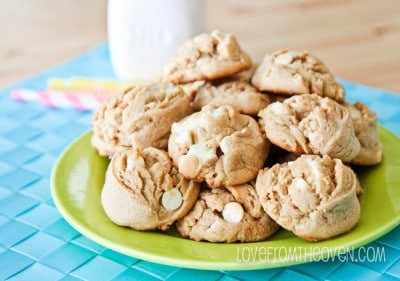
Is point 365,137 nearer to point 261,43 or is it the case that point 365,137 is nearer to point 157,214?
point 157,214

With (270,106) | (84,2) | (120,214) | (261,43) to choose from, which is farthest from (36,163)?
(84,2)

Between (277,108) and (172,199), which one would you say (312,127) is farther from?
(172,199)

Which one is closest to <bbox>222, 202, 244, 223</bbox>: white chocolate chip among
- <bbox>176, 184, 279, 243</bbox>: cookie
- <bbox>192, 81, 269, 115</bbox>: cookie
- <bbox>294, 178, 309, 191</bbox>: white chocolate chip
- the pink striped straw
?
<bbox>176, 184, 279, 243</bbox>: cookie

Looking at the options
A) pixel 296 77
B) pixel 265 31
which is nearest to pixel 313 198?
pixel 296 77

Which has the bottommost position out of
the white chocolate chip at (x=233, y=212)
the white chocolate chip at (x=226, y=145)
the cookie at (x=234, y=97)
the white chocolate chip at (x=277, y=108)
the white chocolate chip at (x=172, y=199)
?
the white chocolate chip at (x=233, y=212)

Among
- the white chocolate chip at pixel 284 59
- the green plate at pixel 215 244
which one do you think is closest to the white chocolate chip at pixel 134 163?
the green plate at pixel 215 244

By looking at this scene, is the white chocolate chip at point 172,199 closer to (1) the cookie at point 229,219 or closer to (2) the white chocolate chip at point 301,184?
(1) the cookie at point 229,219
